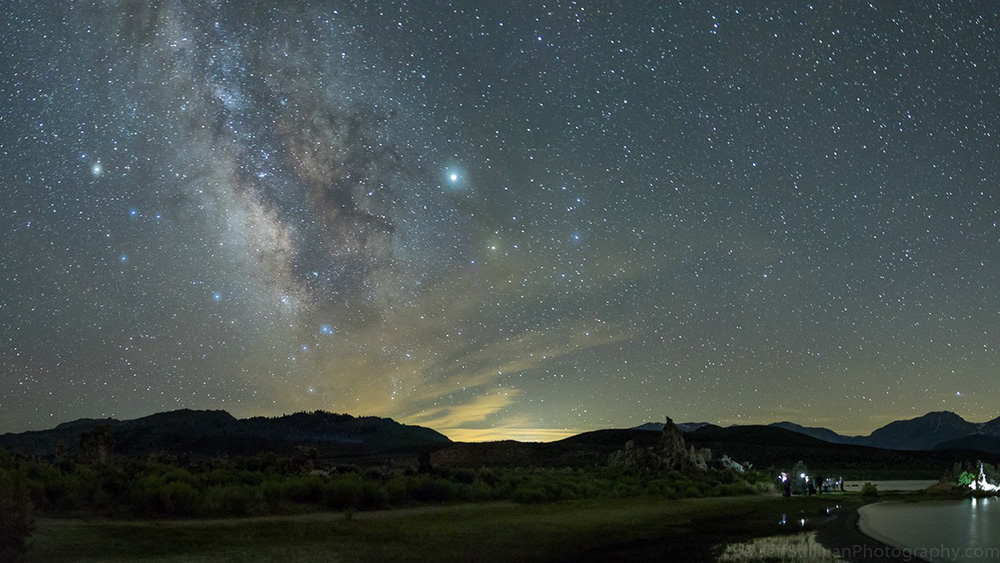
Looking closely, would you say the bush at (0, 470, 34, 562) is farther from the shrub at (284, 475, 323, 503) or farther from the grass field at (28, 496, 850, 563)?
the shrub at (284, 475, 323, 503)

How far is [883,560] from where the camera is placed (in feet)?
49.3

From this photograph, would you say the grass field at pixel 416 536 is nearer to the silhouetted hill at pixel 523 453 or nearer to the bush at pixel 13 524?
the bush at pixel 13 524

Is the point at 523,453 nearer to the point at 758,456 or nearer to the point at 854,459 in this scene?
the point at 758,456

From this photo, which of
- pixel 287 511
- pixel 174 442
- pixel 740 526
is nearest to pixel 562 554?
pixel 740 526

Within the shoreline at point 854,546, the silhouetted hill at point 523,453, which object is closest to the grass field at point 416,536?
the shoreline at point 854,546

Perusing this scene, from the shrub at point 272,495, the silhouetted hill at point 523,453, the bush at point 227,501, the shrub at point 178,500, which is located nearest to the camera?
the shrub at point 178,500

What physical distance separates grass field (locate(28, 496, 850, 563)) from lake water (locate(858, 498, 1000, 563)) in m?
2.46

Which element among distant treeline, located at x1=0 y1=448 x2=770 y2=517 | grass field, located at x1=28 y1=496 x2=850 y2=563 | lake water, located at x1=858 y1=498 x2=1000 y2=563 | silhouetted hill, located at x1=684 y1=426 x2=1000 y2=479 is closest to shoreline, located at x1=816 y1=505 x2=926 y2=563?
lake water, located at x1=858 y1=498 x2=1000 y2=563

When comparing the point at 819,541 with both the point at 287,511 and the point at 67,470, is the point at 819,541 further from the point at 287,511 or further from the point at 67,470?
the point at 67,470

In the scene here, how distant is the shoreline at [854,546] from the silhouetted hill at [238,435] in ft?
320

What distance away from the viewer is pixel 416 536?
60.6 feet

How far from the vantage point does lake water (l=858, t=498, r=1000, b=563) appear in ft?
54.5

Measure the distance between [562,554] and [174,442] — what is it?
420ft

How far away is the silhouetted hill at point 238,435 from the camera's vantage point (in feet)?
406
